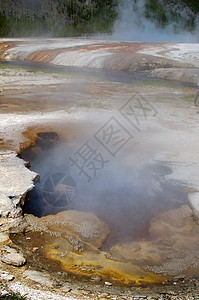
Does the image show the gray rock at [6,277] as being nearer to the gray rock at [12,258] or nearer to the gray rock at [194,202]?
the gray rock at [12,258]

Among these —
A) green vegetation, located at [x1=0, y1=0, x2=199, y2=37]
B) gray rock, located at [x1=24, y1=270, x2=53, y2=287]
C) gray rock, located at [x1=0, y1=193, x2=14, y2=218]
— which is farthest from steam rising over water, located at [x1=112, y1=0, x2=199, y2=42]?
gray rock, located at [x1=24, y1=270, x2=53, y2=287]

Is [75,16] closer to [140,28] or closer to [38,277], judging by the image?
[140,28]

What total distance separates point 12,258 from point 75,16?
56.3 m

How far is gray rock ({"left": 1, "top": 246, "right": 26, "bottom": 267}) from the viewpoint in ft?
9.98

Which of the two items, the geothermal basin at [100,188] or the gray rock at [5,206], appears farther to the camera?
the gray rock at [5,206]

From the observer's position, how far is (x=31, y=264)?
3.10 m

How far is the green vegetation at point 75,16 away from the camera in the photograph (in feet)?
152

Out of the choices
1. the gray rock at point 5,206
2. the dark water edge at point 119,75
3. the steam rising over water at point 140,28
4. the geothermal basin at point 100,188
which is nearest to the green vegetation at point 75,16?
the steam rising over water at point 140,28

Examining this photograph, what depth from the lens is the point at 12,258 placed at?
3107mm

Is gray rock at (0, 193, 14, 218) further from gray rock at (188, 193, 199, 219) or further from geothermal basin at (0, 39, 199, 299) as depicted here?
gray rock at (188, 193, 199, 219)

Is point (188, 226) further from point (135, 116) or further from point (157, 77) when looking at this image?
point (157, 77)

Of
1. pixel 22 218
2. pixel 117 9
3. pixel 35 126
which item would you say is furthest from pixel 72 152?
pixel 117 9

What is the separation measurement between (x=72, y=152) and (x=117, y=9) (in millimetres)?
56858

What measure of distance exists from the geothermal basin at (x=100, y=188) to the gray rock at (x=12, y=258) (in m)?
0.07
